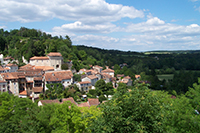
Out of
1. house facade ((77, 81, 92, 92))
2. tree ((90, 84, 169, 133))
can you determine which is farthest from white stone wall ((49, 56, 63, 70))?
tree ((90, 84, 169, 133))

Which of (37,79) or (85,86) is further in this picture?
(85,86)

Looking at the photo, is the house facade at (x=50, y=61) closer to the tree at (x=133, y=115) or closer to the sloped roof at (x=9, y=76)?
the sloped roof at (x=9, y=76)

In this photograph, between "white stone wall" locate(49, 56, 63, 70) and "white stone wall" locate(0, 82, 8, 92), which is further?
"white stone wall" locate(49, 56, 63, 70)

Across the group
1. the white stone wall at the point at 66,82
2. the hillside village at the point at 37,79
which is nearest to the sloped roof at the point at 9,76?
the hillside village at the point at 37,79

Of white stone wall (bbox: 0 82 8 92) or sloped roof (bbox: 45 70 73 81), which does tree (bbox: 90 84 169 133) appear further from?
white stone wall (bbox: 0 82 8 92)

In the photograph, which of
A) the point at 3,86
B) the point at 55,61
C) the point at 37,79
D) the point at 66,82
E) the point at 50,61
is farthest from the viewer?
the point at 55,61

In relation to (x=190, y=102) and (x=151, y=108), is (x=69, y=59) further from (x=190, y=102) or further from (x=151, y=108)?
(x=151, y=108)

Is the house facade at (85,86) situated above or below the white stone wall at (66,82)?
below

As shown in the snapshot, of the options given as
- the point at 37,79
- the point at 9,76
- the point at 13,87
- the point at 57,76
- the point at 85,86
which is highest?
the point at 9,76

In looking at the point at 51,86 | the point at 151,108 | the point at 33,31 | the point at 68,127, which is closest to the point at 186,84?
the point at 51,86

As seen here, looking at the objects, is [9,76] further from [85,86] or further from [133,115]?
[133,115]

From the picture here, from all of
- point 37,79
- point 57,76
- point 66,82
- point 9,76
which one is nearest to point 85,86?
point 66,82
